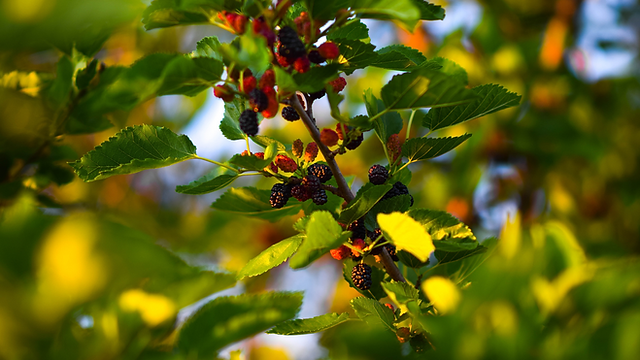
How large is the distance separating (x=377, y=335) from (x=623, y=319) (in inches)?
8.1

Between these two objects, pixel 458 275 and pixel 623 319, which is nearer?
pixel 623 319

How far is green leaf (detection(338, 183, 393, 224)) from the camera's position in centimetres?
58

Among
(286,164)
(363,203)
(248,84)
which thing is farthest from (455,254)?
(248,84)

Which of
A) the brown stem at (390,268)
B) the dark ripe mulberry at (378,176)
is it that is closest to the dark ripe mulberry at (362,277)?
the brown stem at (390,268)

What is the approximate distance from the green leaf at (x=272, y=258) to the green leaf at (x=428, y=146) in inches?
8.1

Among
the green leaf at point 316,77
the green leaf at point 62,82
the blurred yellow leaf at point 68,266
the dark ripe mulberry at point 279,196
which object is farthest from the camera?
the green leaf at point 62,82

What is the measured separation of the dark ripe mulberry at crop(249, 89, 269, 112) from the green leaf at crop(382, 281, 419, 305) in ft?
0.90

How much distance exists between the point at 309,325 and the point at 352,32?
1.43ft

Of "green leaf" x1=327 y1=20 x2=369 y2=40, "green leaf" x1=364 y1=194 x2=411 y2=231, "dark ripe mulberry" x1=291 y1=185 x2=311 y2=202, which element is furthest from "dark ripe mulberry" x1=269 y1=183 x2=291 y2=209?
"green leaf" x1=327 y1=20 x2=369 y2=40

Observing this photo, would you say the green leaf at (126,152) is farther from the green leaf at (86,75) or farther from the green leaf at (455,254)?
the green leaf at (455,254)

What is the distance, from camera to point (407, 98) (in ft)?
1.89

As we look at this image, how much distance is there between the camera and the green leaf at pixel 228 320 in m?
0.44

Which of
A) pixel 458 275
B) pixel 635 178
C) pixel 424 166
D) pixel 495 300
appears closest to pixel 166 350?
pixel 495 300

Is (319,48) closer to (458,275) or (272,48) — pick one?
(272,48)
